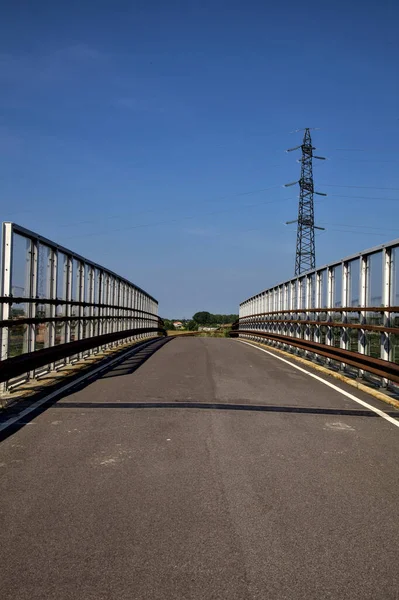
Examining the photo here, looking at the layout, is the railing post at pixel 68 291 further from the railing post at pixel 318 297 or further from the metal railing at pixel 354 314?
the railing post at pixel 318 297

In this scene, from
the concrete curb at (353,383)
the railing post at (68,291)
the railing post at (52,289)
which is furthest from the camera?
the railing post at (68,291)

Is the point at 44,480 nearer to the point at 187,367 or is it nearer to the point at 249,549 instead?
the point at 249,549

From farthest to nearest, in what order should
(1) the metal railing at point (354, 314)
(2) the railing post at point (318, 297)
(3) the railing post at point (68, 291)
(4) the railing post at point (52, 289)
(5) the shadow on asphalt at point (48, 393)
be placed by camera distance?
1. (2) the railing post at point (318, 297)
2. (3) the railing post at point (68, 291)
3. (4) the railing post at point (52, 289)
4. (1) the metal railing at point (354, 314)
5. (5) the shadow on asphalt at point (48, 393)

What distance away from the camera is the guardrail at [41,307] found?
8078mm

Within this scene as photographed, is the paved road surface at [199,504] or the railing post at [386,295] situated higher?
the railing post at [386,295]

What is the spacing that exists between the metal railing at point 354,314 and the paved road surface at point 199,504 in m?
2.19

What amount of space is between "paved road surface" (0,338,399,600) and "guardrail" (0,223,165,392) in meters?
1.48

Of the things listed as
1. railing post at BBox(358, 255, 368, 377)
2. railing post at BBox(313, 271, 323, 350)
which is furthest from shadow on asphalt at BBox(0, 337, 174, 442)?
railing post at BBox(358, 255, 368, 377)

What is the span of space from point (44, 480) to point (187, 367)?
25.3 feet

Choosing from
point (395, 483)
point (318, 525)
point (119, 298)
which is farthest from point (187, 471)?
point (119, 298)

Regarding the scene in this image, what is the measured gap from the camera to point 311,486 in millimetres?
4637

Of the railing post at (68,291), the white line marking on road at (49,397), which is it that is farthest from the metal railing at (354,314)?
the railing post at (68,291)

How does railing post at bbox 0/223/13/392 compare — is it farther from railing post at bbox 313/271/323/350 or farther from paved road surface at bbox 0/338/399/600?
railing post at bbox 313/271/323/350

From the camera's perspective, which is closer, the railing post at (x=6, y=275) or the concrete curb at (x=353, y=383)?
the railing post at (x=6, y=275)
